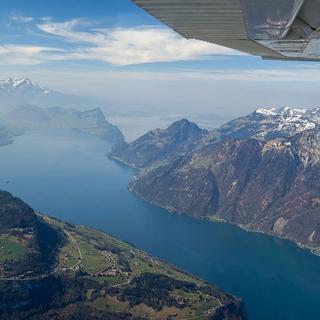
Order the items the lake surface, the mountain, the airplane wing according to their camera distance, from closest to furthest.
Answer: the airplane wing → the mountain → the lake surface

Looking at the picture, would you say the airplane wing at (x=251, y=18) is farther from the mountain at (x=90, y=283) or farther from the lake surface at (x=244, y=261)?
the lake surface at (x=244, y=261)

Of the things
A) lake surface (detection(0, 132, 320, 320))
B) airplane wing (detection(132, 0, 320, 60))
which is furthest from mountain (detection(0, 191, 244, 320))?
airplane wing (detection(132, 0, 320, 60))

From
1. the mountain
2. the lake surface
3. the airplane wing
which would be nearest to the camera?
the airplane wing

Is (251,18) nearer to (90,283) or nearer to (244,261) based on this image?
(90,283)

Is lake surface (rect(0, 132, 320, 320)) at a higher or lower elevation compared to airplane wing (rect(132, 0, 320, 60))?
lower

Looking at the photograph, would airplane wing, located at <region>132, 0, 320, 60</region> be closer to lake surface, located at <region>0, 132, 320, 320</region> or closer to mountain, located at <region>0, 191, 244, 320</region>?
mountain, located at <region>0, 191, 244, 320</region>

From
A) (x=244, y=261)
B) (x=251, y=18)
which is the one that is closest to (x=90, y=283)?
(x=244, y=261)
